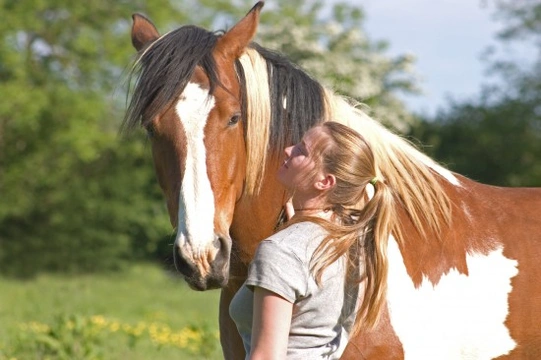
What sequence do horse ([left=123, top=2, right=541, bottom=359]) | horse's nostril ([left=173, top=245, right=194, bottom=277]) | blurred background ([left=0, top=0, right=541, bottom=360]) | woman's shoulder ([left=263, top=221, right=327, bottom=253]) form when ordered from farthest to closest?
blurred background ([left=0, top=0, right=541, bottom=360]) < horse ([left=123, top=2, right=541, bottom=359]) < horse's nostril ([left=173, top=245, right=194, bottom=277]) < woman's shoulder ([left=263, top=221, right=327, bottom=253])

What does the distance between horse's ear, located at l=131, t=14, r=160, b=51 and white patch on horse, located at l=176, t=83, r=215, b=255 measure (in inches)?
26.0

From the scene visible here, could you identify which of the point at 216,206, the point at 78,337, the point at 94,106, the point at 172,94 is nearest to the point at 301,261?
the point at 216,206

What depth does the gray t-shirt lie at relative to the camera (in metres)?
2.63

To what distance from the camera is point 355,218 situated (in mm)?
2936

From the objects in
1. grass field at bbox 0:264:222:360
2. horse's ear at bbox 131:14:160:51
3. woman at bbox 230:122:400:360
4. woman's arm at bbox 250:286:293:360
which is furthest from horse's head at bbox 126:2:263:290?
grass field at bbox 0:264:222:360

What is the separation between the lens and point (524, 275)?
3982 mm

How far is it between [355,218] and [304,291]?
0.38 m

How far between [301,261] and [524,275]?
1.67 metres

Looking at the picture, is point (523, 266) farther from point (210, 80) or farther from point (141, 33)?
point (141, 33)

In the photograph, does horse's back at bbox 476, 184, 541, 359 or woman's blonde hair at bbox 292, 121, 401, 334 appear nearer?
woman's blonde hair at bbox 292, 121, 401, 334

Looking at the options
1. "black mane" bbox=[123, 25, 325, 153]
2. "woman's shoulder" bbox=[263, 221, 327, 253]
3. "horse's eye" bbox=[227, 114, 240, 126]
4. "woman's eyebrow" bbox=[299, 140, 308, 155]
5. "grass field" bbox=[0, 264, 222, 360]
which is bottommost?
"grass field" bbox=[0, 264, 222, 360]

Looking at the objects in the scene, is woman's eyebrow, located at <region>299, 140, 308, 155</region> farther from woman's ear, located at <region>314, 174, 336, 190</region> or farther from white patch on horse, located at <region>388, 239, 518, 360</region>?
white patch on horse, located at <region>388, 239, 518, 360</region>

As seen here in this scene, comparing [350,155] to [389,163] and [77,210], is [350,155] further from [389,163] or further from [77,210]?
[77,210]

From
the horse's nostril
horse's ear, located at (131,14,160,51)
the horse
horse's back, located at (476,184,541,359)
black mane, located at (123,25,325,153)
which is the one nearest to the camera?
the horse's nostril
